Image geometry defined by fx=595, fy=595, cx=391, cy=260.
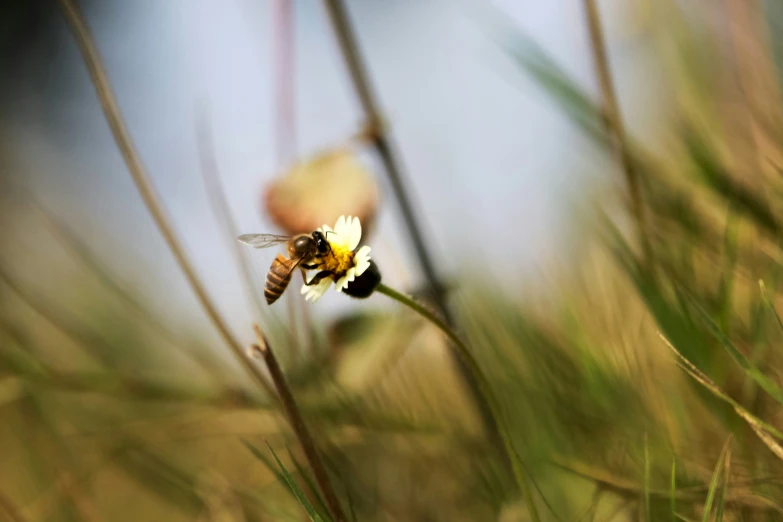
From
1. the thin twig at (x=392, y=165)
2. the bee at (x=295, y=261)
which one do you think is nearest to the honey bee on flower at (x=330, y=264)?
the bee at (x=295, y=261)

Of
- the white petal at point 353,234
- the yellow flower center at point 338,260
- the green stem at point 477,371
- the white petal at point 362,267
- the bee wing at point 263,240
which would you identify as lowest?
the green stem at point 477,371

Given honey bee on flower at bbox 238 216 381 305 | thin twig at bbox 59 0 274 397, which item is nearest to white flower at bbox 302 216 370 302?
honey bee on flower at bbox 238 216 381 305

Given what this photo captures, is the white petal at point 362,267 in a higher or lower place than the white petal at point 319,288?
higher

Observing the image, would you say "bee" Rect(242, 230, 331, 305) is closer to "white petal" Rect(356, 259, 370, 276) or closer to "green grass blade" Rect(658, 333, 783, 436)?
"white petal" Rect(356, 259, 370, 276)

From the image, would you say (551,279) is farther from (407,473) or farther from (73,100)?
(73,100)

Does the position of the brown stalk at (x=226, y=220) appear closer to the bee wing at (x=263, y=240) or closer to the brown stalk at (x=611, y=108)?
the bee wing at (x=263, y=240)
